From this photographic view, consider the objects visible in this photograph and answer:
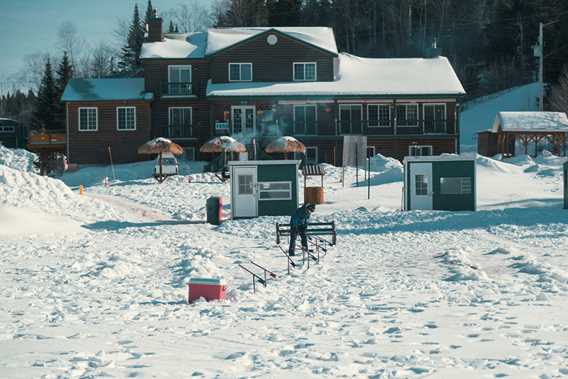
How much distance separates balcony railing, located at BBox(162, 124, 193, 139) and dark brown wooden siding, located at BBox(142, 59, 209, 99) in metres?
2.15

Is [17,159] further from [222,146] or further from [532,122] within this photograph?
[532,122]

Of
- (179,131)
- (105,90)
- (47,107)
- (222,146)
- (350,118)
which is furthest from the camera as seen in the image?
(47,107)

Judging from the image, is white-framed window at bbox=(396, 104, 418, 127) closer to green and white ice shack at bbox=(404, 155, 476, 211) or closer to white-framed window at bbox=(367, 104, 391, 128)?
white-framed window at bbox=(367, 104, 391, 128)

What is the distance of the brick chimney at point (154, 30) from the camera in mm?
52750

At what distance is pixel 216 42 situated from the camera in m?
50.8

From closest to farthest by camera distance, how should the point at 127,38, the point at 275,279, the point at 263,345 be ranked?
the point at 263,345
the point at 275,279
the point at 127,38

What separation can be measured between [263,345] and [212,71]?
41259mm

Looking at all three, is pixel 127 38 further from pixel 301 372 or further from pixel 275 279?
pixel 301 372

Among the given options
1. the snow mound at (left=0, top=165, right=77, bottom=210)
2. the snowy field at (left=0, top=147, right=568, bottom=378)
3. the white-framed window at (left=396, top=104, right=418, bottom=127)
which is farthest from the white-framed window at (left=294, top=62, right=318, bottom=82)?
the snow mound at (left=0, top=165, right=77, bottom=210)

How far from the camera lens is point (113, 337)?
988 centimetres

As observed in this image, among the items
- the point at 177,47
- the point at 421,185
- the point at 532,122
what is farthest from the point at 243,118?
the point at 421,185

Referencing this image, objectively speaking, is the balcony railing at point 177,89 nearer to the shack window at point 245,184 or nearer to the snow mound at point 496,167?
the snow mound at point 496,167

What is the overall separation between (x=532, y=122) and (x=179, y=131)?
2164 cm

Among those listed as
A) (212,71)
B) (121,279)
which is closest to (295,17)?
(212,71)
